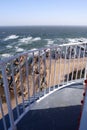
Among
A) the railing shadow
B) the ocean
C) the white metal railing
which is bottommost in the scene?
the ocean

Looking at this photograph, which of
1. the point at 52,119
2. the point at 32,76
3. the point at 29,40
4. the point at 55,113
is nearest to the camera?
the point at 52,119

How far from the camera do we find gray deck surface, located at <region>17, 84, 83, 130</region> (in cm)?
236

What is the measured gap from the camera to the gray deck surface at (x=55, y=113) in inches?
93.0

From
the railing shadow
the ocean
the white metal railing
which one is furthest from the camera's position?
the ocean

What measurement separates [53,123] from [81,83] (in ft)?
4.18

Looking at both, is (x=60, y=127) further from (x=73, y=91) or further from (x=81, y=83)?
(x=81, y=83)

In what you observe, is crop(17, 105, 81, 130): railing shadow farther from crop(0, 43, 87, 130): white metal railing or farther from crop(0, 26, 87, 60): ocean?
crop(0, 26, 87, 60): ocean

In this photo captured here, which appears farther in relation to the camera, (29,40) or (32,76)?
(29,40)

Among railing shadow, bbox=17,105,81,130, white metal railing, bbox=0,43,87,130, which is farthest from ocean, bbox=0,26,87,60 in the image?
railing shadow, bbox=17,105,81,130

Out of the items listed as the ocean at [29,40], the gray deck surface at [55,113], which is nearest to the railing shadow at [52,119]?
the gray deck surface at [55,113]

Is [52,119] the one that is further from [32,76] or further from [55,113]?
[32,76]

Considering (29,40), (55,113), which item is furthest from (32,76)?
(29,40)

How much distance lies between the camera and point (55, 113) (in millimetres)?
2607

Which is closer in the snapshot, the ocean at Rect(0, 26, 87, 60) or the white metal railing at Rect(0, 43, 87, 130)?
the white metal railing at Rect(0, 43, 87, 130)
